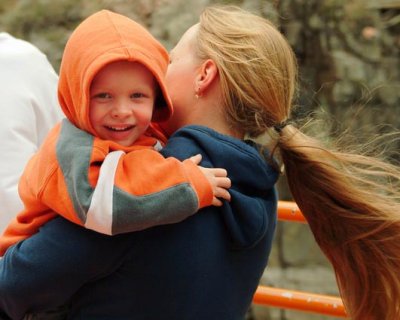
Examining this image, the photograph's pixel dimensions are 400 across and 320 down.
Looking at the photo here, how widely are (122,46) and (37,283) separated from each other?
1.59ft

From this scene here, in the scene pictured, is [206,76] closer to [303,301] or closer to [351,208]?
[351,208]

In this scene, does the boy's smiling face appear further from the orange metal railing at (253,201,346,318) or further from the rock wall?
the rock wall

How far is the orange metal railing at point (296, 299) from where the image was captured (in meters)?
2.53

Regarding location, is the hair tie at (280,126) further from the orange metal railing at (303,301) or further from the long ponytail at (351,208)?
the orange metal railing at (303,301)

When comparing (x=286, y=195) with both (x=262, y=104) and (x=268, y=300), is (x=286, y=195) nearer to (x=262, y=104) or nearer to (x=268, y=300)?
(x=268, y=300)

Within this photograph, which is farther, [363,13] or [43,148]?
[363,13]

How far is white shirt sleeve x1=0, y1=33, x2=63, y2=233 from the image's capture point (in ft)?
6.59

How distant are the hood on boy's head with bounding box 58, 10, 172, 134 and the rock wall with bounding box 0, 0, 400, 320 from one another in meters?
3.15

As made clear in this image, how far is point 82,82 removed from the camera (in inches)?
59.1

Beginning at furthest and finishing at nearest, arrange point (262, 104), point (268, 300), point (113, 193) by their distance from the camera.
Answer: point (268, 300), point (262, 104), point (113, 193)

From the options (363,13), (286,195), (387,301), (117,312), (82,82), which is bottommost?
(286,195)

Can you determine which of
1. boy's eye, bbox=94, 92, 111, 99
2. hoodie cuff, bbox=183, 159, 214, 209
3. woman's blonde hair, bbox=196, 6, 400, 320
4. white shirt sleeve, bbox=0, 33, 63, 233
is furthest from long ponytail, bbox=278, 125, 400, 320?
white shirt sleeve, bbox=0, 33, 63, 233

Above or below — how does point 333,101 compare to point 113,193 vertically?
below

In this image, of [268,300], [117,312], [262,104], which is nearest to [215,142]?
[262,104]
